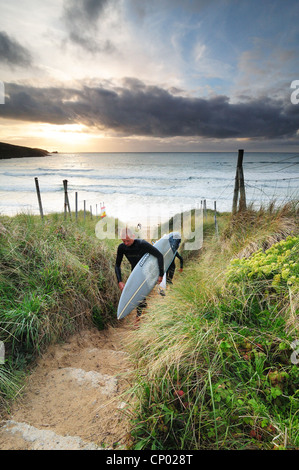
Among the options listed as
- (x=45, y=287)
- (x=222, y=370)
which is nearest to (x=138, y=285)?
(x=45, y=287)

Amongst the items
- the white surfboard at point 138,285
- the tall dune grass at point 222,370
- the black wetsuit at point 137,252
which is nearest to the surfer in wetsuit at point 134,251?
the black wetsuit at point 137,252

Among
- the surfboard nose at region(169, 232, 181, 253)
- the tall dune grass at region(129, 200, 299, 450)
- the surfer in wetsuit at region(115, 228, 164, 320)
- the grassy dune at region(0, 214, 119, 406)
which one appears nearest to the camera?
the tall dune grass at region(129, 200, 299, 450)

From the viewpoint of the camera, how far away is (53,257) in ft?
14.8

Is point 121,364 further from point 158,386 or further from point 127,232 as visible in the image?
point 127,232

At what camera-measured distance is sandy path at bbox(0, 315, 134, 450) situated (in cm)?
224

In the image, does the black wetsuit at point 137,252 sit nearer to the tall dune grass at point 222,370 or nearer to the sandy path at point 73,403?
the sandy path at point 73,403

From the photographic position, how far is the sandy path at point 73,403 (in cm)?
224

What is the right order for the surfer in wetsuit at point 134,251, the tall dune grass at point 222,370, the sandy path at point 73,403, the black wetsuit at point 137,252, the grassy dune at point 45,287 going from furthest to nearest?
the black wetsuit at point 137,252 → the surfer in wetsuit at point 134,251 → the grassy dune at point 45,287 → the sandy path at point 73,403 → the tall dune grass at point 222,370

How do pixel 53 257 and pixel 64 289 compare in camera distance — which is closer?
pixel 64 289

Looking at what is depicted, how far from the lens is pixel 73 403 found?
2.72m

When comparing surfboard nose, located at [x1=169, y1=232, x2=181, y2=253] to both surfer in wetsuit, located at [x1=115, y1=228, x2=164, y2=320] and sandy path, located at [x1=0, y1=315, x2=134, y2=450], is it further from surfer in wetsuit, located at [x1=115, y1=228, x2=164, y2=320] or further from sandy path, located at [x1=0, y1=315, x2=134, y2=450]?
sandy path, located at [x1=0, y1=315, x2=134, y2=450]

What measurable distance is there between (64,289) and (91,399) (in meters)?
1.72

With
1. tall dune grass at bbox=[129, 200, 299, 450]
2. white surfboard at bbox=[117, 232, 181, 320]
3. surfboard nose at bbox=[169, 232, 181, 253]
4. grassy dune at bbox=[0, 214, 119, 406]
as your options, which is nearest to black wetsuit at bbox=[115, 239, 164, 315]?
white surfboard at bbox=[117, 232, 181, 320]

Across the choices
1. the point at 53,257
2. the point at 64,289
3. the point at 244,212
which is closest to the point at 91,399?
the point at 64,289
